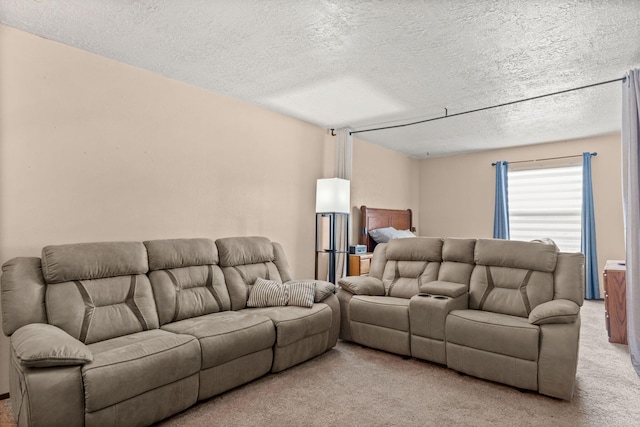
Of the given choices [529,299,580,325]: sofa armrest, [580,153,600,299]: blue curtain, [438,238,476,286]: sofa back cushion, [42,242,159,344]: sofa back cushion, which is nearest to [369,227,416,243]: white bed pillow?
[438,238,476,286]: sofa back cushion

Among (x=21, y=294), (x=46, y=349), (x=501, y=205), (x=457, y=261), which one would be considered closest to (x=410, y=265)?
(x=457, y=261)

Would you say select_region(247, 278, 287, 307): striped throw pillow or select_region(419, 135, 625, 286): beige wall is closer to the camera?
select_region(247, 278, 287, 307): striped throw pillow

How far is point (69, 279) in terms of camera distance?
7.92ft

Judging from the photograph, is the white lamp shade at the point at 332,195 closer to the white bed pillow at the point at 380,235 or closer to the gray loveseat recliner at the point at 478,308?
the gray loveseat recliner at the point at 478,308

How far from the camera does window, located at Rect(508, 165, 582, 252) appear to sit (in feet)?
19.2

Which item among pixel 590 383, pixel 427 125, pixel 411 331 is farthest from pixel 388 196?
pixel 590 383

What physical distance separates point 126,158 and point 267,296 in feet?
5.53

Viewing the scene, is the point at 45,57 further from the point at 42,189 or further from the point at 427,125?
the point at 427,125

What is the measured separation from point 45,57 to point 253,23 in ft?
5.18

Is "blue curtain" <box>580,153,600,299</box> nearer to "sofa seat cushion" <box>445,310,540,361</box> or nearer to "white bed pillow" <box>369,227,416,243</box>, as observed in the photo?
"white bed pillow" <box>369,227,416,243</box>

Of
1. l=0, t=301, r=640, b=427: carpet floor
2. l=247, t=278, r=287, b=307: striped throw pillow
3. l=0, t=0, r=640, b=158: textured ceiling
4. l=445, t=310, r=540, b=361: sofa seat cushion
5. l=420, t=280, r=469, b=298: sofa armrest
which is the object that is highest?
l=0, t=0, r=640, b=158: textured ceiling

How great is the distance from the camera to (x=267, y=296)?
3.26 meters

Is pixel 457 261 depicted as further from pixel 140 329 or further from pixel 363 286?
pixel 140 329

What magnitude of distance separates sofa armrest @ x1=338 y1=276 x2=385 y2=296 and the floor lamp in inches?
31.1
